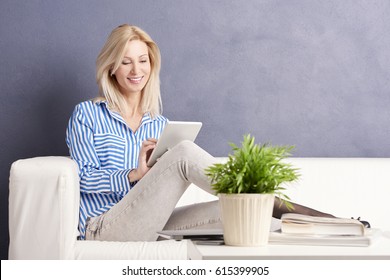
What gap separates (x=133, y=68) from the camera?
3.09 m

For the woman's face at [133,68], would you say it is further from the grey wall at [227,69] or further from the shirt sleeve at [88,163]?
the grey wall at [227,69]

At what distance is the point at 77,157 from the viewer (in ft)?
9.44

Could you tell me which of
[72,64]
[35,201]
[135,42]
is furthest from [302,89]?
[35,201]

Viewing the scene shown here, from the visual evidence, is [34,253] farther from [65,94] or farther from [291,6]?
[291,6]

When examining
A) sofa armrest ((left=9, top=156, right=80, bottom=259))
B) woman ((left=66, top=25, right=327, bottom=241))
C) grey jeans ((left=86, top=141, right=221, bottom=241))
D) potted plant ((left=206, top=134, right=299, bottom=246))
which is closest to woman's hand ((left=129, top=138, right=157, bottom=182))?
woman ((left=66, top=25, right=327, bottom=241))

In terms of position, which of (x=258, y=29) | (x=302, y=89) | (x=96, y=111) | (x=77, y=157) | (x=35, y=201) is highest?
(x=258, y=29)

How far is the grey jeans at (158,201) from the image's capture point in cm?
237

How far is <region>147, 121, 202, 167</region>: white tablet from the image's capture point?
8.15 ft

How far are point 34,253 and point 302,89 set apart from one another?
5.71 ft

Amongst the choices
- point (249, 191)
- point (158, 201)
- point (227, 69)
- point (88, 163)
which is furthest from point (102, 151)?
point (249, 191)

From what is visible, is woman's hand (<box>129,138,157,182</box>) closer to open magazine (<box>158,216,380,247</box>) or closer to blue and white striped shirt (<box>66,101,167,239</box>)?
blue and white striped shirt (<box>66,101,167,239</box>)

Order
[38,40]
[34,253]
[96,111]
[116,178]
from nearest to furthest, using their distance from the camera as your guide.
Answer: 1. [34,253]
2. [116,178]
3. [96,111]
4. [38,40]

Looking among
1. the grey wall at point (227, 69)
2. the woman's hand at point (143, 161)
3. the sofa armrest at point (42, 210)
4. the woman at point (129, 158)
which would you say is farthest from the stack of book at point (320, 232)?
the grey wall at point (227, 69)

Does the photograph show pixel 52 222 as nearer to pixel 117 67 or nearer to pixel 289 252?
pixel 117 67
